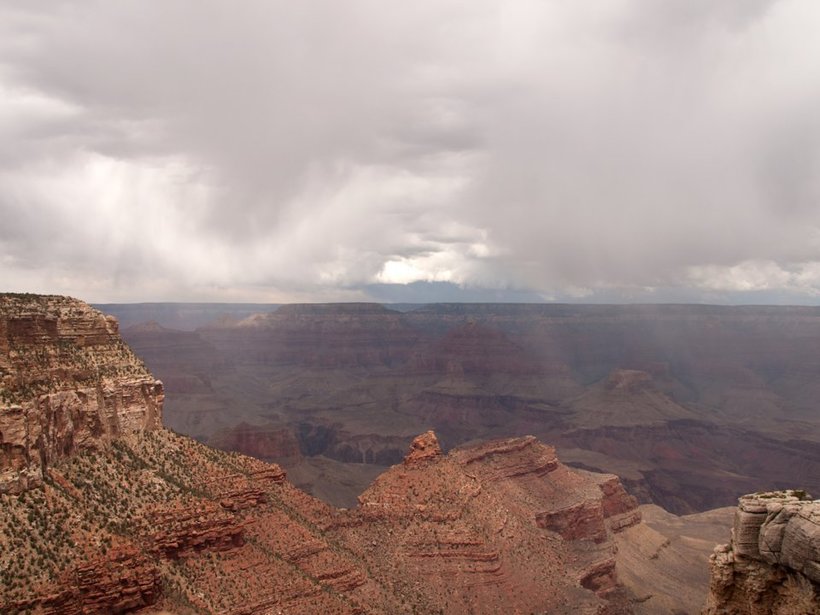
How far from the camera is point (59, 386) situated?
45.2m

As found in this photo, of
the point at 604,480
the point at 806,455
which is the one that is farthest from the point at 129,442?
the point at 806,455

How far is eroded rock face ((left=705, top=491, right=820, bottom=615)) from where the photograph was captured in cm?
1692

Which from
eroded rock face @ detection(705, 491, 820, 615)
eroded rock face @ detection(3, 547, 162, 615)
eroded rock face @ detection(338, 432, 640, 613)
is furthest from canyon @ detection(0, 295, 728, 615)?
eroded rock face @ detection(705, 491, 820, 615)

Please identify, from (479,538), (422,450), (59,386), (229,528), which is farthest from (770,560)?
(422,450)

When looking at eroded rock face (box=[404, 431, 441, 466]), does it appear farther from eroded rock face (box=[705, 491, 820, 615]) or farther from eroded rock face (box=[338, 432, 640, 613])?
eroded rock face (box=[705, 491, 820, 615])

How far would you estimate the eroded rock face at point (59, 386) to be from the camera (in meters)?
40.1

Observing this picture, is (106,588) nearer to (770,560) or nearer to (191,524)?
(191,524)

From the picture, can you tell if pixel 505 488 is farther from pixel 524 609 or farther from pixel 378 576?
pixel 378 576

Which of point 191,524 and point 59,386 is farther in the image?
point 59,386

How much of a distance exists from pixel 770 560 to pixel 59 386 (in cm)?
4175

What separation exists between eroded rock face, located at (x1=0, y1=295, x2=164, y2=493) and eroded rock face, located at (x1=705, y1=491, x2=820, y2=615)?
119ft

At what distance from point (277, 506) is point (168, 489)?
11529 millimetres

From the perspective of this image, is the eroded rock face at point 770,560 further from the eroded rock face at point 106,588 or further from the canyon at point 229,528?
the eroded rock face at point 106,588

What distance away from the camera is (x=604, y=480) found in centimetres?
10250
